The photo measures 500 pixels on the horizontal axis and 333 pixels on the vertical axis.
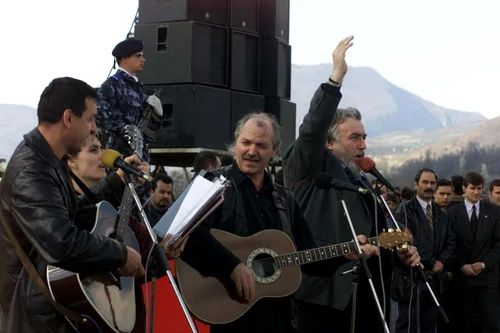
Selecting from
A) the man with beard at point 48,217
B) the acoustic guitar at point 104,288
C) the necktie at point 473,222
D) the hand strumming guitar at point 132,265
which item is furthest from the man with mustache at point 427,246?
the man with beard at point 48,217

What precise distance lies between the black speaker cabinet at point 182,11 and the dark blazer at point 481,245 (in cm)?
561

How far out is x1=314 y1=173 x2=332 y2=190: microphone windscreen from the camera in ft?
19.5

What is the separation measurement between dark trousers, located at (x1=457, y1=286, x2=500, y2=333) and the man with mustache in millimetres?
534

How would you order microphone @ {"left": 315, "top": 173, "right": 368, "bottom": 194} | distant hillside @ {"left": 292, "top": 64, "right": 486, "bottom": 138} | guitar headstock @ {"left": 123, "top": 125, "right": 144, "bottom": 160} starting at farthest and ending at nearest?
distant hillside @ {"left": 292, "top": 64, "right": 486, "bottom": 138}
guitar headstock @ {"left": 123, "top": 125, "right": 144, "bottom": 160}
microphone @ {"left": 315, "top": 173, "right": 368, "bottom": 194}

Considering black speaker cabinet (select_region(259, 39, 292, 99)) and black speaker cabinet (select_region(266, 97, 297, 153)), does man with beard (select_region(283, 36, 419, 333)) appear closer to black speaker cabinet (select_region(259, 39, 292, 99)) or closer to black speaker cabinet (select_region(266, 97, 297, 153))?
black speaker cabinet (select_region(266, 97, 297, 153))

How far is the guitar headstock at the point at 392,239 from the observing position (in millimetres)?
6172

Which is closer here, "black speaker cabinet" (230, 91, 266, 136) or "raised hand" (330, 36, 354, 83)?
"raised hand" (330, 36, 354, 83)

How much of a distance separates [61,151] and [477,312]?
9.22m

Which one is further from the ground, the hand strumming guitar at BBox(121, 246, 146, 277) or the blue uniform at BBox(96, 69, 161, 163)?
the blue uniform at BBox(96, 69, 161, 163)

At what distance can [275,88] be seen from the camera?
1633cm

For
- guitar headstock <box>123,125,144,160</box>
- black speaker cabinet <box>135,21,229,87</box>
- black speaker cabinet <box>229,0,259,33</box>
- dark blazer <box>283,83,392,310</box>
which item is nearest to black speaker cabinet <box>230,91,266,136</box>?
black speaker cabinet <box>135,21,229,87</box>

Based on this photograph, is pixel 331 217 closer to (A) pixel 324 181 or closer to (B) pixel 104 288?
(A) pixel 324 181

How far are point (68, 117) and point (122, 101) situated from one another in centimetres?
409

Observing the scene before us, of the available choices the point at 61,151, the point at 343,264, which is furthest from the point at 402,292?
the point at 61,151
